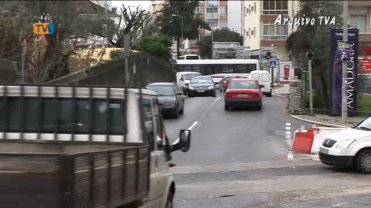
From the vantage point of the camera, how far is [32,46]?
26.5 m

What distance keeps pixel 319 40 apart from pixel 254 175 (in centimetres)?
1749

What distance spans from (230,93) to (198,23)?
72774 millimetres

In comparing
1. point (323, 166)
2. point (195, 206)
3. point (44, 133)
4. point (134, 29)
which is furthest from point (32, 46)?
point (134, 29)

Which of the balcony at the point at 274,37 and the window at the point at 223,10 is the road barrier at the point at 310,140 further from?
the window at the point at 223,10

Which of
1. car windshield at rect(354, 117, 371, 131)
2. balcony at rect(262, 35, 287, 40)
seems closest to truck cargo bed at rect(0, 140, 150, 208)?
car windshield at rect(354, 117, 371, 131)

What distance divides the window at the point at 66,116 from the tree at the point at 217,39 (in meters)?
105

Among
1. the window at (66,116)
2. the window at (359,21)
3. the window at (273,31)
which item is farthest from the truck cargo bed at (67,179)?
the window at (273,31)

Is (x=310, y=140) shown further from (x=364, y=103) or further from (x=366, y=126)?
(x=364, y=103)

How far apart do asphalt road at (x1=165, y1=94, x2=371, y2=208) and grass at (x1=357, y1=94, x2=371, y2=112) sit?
5.26 metres

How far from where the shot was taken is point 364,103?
28.3 metres

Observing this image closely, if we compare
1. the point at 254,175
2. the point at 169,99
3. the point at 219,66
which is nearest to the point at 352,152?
the point at 254,175

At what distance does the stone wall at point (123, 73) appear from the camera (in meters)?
27.0

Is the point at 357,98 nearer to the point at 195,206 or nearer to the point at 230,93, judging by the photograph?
the point at 230,93

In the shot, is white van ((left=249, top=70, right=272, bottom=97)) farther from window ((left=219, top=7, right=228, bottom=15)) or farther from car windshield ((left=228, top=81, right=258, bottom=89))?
window ((left=219, top=7, right=228, bottom=15))
